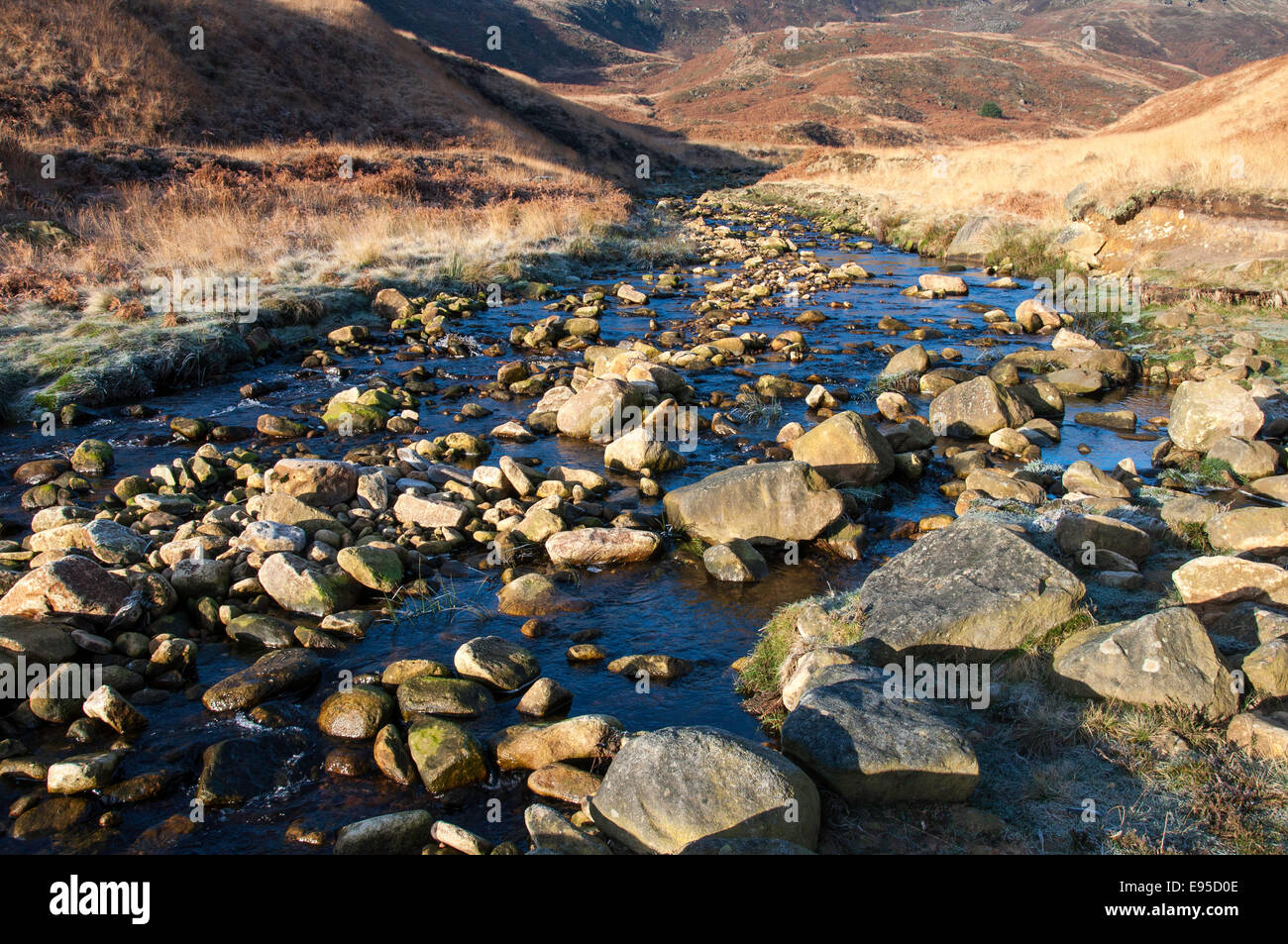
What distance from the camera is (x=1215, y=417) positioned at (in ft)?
33.9

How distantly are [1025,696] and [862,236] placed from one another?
28.1 meters

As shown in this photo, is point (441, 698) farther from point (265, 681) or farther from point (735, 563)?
point (735, 563)

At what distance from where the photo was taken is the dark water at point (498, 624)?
501cm

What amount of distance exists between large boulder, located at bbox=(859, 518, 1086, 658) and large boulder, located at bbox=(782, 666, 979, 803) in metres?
0.95

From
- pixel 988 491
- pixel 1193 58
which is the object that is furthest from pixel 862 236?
pixel 1193 58

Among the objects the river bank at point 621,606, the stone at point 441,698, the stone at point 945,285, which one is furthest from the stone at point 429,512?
the stone at point 945,285

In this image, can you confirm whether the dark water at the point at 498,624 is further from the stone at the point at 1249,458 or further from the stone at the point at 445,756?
the stone at the point at 1249,458

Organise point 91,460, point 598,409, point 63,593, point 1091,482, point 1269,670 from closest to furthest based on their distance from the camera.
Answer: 1. point 1269,670
2. point 63,593
3. point 1091,482
4. point 91,460
5. point 598,409

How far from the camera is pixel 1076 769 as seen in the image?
4836 mm

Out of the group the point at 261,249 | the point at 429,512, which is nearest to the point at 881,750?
the point at 429,512

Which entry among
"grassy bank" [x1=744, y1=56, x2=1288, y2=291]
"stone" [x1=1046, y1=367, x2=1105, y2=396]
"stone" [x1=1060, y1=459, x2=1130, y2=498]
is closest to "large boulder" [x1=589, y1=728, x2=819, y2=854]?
"stone" [x1=1060, y1=459, x2=1130, y2=498]

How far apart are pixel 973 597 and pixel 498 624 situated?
3.71m

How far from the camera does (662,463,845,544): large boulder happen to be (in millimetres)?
8383
